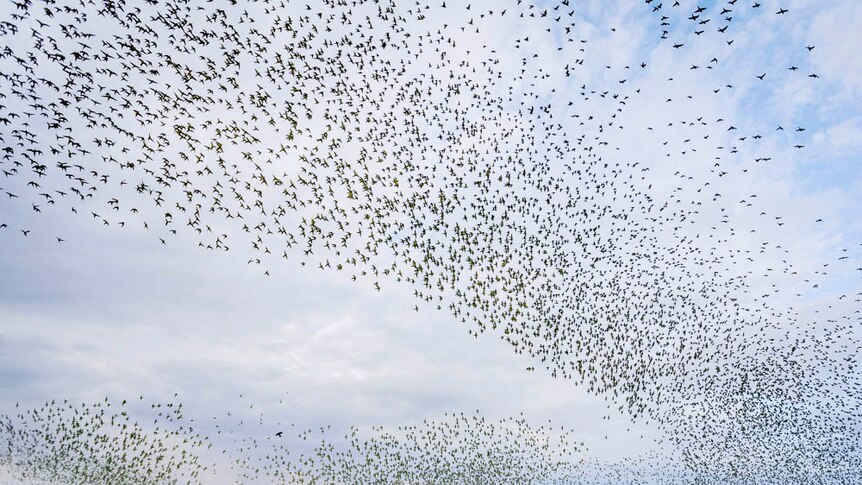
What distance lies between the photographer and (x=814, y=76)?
22.4 m

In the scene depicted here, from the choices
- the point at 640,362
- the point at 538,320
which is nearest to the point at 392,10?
the point at 538,320

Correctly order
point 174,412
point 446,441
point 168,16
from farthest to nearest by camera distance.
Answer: point 446,441, point 174,412, point 168,16

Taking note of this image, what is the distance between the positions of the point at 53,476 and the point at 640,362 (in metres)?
124

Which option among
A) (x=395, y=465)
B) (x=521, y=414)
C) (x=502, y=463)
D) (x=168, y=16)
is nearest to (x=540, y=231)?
(x=168, y=16)

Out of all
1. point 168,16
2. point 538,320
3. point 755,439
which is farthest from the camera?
point 755,439

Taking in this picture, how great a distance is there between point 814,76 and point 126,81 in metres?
29.7

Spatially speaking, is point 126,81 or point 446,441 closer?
point 126,81

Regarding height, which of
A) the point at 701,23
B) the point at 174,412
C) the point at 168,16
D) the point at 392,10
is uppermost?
the point at 392,10

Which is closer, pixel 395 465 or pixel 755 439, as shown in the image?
pixel 755 439

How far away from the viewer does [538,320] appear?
38281 millimetres

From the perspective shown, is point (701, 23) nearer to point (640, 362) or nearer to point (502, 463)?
point (640, 362)

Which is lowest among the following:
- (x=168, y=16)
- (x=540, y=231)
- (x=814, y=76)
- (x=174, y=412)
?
(x=174, y=412)

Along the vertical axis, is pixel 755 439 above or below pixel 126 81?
below

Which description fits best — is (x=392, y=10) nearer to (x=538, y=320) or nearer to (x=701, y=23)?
(x=701, y=23)
